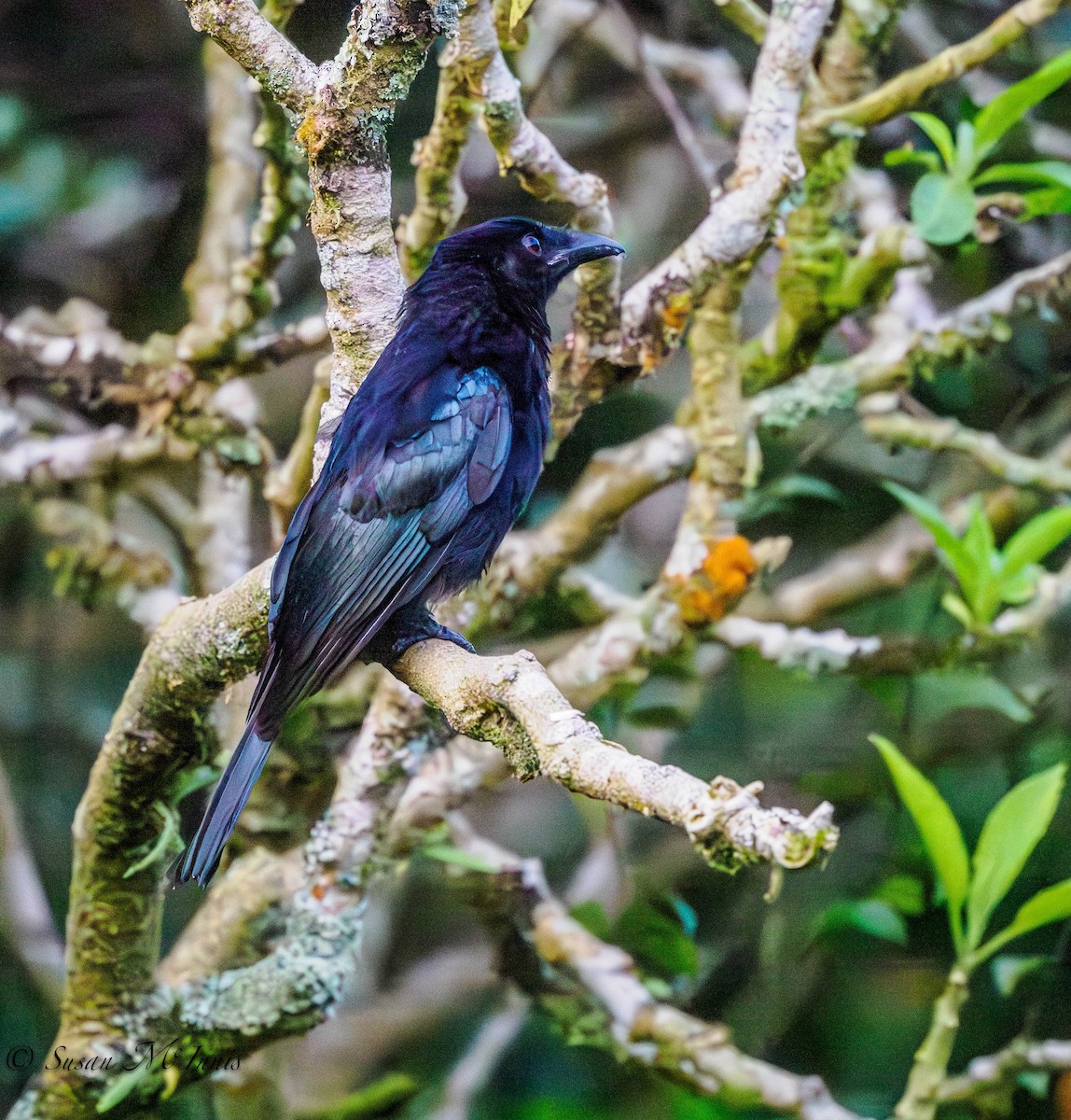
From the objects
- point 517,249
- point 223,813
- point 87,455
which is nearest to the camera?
→ point 223,813

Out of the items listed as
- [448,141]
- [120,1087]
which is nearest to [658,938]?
[120,1087]

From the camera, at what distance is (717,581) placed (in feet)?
6.14

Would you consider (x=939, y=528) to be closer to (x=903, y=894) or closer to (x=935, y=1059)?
(x=903, y=894)

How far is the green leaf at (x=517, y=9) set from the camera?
1.52 m

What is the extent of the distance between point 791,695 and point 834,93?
1154 millimetres

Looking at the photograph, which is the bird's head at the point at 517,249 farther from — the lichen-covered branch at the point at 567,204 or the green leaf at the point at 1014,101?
the green leaf at the point at 1014,101

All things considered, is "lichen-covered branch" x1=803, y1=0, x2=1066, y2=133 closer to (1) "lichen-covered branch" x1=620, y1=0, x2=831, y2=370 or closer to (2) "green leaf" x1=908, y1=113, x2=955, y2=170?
(2) "green leaf" x1=908, y1=113, x2=955, y2=170

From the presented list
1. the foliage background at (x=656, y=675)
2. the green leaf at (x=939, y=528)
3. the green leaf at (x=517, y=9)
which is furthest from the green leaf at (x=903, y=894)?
the green leaf at (x=517, y=9)

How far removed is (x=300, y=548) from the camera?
1207mm

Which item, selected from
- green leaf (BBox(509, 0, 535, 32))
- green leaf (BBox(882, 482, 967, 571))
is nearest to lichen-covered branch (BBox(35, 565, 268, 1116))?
green leaf (BBox(509, 0, 535, 32))

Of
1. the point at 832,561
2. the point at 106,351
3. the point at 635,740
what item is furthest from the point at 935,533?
the point at 106,351

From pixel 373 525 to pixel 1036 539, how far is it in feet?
4.42

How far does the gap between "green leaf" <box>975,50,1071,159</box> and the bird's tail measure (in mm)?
1663

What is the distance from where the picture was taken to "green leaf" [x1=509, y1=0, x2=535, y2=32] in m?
1.52
